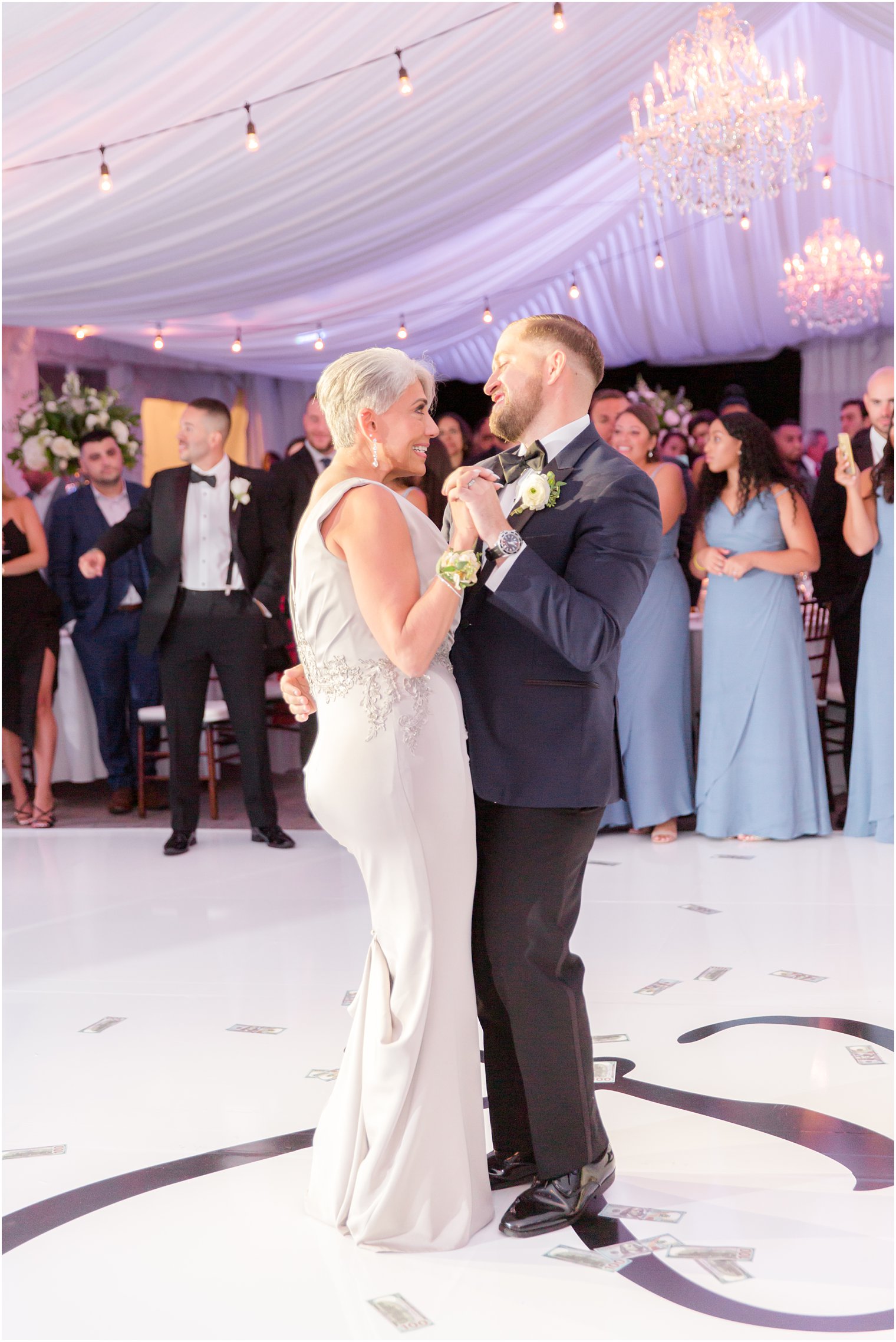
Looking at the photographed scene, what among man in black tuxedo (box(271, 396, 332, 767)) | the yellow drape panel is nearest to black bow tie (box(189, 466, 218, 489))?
man in black tuxedo (box(271, 396, 332, 767))

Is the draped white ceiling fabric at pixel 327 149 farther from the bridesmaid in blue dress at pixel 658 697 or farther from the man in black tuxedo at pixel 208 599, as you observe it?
the bridesmaid in blue dress at pixel 658 697

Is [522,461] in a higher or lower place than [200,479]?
lower

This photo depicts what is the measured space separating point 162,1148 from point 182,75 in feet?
12.8

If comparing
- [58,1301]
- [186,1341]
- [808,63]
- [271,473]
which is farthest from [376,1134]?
[808,63]

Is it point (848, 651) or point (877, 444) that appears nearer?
point (877, 444)

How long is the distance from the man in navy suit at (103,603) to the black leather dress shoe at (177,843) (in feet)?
3.58

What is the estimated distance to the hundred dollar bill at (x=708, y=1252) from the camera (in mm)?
2223

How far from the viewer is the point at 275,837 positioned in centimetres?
561

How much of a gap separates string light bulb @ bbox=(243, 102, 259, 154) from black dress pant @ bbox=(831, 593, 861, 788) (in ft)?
10.3

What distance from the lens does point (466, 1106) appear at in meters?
2.29

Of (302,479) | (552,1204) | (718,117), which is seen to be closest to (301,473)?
(302,479)

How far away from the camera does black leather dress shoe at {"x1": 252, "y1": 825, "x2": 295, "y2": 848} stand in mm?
5598

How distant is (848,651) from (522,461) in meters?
3.77

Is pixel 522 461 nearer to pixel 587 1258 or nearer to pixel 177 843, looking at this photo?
pixel 587 1258
